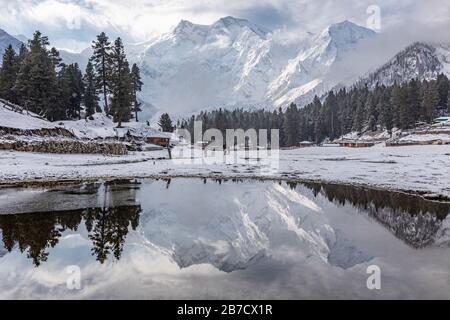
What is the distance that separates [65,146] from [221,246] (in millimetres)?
40055

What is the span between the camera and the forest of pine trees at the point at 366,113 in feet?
359

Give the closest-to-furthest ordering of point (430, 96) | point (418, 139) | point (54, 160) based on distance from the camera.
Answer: point (54, 160) < point (418, 139) < point (430, 96)

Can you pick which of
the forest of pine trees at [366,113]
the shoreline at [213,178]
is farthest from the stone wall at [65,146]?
the forest of pine trees at [366,113]

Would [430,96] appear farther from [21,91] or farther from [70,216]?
[70,216]

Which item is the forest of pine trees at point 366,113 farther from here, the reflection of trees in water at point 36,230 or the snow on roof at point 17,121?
the reflection of trees in water at point 36,230

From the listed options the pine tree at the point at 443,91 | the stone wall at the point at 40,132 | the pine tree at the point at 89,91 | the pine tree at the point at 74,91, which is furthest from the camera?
the pine tree at the point at 443,91

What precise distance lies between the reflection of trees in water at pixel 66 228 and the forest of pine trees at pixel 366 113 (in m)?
106

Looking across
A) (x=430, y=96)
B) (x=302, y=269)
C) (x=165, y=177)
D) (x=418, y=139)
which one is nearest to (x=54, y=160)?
(x=165, y=177)

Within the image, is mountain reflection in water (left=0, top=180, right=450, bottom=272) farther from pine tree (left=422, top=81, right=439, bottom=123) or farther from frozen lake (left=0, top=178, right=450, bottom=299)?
pine tree (left=422, top=81, right=439, bottom=123)

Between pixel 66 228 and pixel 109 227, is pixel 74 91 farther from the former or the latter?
pixel 109 227

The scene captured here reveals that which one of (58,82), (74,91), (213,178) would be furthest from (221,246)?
(74,91)
